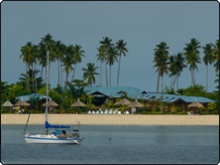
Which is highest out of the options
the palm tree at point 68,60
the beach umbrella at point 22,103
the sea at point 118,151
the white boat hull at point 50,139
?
the palm tree at point 68,60

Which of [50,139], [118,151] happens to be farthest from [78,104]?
[118,151]

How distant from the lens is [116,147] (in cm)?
6372

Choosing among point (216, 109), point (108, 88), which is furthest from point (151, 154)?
point (108, 88)

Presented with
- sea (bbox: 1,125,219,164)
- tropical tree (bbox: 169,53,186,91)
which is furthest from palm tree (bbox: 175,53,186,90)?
sea (bbox: 1,125,219,164)

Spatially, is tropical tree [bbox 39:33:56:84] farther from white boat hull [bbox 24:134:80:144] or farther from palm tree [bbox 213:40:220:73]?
white boat hull [bbox 24:134:80:144]

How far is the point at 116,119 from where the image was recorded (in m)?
105

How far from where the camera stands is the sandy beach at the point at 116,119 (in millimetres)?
103562

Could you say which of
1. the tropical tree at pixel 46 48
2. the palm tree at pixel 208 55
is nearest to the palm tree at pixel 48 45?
the tropical tree at pixel 46 48

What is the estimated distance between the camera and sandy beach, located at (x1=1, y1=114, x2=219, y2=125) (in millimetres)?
103562

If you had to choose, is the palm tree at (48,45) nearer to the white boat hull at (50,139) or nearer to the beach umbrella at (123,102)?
the beach umbrella at (123,102)

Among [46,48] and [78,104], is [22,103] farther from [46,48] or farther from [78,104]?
[46,48]

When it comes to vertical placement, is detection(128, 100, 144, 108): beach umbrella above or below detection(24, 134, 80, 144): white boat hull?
above

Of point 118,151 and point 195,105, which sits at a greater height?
point 195,105

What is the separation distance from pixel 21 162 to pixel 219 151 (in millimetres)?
17475
